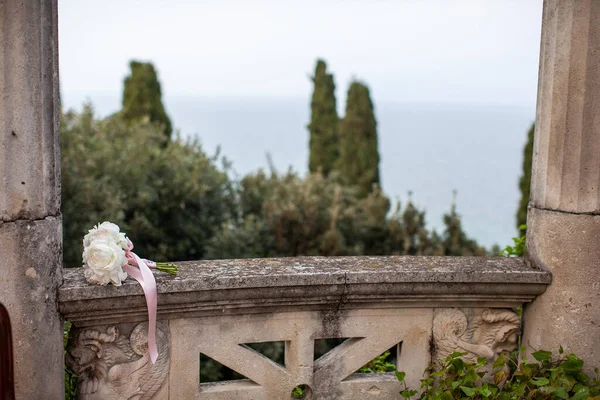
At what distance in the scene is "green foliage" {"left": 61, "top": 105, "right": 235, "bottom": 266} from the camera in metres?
8.79

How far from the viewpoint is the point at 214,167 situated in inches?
431

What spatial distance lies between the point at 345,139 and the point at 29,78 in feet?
43.1

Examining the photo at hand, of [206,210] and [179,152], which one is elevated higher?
[179,152]

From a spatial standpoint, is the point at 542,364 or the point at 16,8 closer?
the point at 16,8

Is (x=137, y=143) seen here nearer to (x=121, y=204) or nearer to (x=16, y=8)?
(x=121, y=204)

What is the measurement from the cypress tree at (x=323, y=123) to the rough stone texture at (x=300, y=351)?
12981mm

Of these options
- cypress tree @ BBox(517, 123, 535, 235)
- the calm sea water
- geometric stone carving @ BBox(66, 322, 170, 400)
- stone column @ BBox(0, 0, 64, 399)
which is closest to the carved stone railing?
geometric stone carving @ BBox(66, 322, 170, 400)

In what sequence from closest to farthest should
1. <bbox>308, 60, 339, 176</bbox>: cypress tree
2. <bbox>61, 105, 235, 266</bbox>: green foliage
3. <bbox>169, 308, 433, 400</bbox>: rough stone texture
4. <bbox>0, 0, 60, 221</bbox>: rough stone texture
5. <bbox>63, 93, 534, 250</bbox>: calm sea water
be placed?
<bbox>0, 0, 60, 221</bbox>: rough stone texture < <bbox>169, 308, 433, 400</bbox>: rough stone texture < <bbox>61, 105, 235, 266</bbox>: green foliage < <bbox>63, 93, 534, 250</bbox>: calm sea water < <bbox>308, 60, 339, 176</bbox>: cypress tree

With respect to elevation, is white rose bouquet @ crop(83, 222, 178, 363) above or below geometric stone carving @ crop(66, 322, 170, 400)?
above

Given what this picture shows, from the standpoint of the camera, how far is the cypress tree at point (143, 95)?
48.0 ft

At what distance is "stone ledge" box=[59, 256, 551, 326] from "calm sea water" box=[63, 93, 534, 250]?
8.28 m

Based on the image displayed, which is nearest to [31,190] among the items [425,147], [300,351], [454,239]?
[300,351]

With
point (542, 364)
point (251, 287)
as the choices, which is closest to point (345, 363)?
point (251, 287)

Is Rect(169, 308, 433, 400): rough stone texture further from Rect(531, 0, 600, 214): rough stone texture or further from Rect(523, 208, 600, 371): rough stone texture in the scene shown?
Rect(531, 0, 600, 214): rough stone texture
